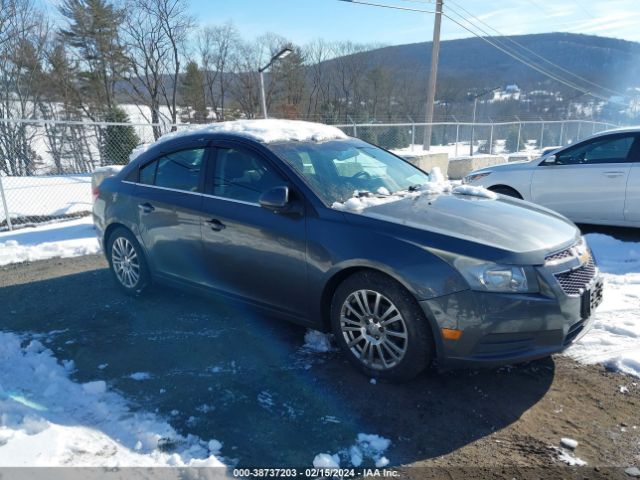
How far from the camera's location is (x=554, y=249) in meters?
2.82

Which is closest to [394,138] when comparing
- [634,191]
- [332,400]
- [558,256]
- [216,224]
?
[634,191]

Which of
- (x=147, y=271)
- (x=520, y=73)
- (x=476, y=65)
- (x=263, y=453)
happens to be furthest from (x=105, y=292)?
(x=476, y=65)

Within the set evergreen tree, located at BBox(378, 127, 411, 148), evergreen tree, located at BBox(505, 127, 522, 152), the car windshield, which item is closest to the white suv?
the car windshield

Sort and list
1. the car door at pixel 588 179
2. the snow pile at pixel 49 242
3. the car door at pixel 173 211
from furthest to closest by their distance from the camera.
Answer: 1. the snow pile at pixel 49 242
2. the car door at pixel 588 179
3. the car door at pixel 173 211

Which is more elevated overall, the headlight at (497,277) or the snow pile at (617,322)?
the headlight at (497,277)

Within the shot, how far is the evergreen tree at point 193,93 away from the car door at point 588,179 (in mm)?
42964

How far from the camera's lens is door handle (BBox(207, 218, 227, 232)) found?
363 cm

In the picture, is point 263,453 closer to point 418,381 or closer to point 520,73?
point 418,381

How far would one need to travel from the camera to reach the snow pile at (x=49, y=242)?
656 cm

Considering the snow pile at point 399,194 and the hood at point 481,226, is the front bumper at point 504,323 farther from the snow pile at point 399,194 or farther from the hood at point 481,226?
the snow pile at point 399,194

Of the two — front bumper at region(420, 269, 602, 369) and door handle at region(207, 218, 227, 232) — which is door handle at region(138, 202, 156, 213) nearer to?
door handle at region(207, 218, 227, 232)

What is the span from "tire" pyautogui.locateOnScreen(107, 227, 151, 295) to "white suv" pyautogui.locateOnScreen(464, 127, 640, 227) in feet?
18.2

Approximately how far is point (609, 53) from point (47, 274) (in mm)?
100871

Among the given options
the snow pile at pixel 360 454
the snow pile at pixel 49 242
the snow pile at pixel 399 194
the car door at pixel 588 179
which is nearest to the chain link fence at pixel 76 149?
the snow pile at pixel 49 242
